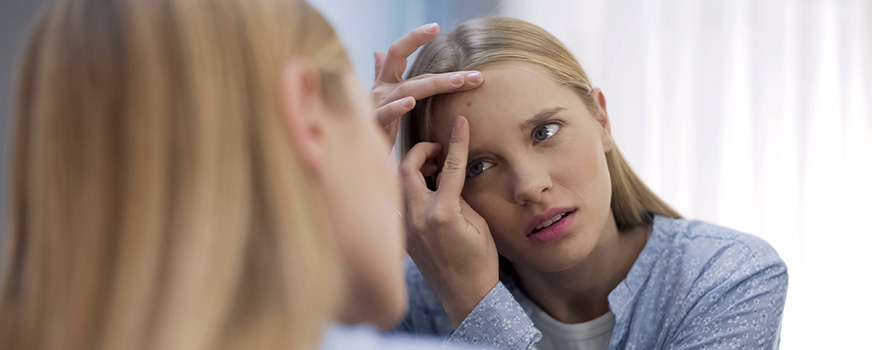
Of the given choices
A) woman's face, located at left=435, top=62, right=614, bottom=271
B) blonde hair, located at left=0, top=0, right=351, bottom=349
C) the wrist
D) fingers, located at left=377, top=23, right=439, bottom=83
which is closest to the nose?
woman's face, located at left=435, top=62, right=614, bottom=271

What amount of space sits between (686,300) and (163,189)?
81cm

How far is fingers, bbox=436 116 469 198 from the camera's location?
3.13 ft

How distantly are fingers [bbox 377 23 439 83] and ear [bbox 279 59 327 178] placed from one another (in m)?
0.58

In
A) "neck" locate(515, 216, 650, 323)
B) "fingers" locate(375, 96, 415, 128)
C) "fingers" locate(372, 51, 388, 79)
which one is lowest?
"neck" locate(515, 216, 650, 323)

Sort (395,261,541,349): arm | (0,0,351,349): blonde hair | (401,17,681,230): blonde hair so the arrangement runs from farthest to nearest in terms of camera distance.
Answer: (401,17,681,230): blonde hair < (395,261,541,349): arm < (0,0,351,349): blonde hair

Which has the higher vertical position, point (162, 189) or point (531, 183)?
point (162, 189)

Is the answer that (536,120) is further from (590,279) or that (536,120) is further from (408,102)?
A: (590,279)

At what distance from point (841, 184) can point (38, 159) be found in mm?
1970

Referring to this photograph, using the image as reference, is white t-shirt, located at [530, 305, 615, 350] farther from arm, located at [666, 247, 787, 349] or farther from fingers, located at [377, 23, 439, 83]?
fingers, located at [377, 23, 439, 83]

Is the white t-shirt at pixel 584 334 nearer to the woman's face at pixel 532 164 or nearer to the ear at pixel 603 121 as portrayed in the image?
the woman's face at pixel 532 164

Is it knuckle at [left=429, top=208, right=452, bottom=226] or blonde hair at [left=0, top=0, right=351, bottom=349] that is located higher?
blonde hair at [left=0, top=0, right=351, bottom=349]

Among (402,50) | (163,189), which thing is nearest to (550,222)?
(402,50)

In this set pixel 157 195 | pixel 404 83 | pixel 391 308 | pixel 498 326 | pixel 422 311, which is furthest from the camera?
pixel 422 311

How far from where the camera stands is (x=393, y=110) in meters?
0.99
